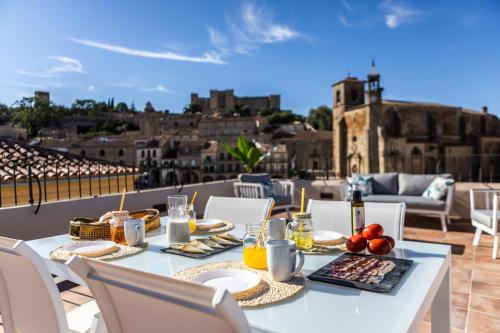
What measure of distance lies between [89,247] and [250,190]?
12.8 feet

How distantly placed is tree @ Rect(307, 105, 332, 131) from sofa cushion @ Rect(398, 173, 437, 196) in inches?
1942

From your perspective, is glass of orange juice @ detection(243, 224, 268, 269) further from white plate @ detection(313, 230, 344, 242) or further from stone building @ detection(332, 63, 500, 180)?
stone building @ detection(332, 63, 500, 180)

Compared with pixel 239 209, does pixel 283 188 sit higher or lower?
lower

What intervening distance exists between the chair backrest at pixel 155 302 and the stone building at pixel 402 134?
30.1 m

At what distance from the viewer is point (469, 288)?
2.79 meters

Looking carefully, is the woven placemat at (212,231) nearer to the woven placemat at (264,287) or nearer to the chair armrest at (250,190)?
the woven placemat at (264,287)

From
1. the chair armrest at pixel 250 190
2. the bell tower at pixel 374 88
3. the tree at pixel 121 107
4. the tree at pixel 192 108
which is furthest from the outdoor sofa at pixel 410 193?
the tree at pixel 192 108

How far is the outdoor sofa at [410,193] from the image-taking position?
15.5 feet

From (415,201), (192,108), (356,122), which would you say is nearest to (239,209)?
(415,201)

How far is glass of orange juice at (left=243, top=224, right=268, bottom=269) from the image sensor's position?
1.35 metres

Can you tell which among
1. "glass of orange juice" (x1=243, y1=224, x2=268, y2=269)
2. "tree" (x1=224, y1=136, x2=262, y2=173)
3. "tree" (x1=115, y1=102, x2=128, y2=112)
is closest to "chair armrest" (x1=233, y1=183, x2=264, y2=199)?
"tree" (x1=224, y1=136, x2=262, y2=173)

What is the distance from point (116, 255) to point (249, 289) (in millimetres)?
771

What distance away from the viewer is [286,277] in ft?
3.92

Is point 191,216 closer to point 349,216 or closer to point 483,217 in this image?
point 349,216
